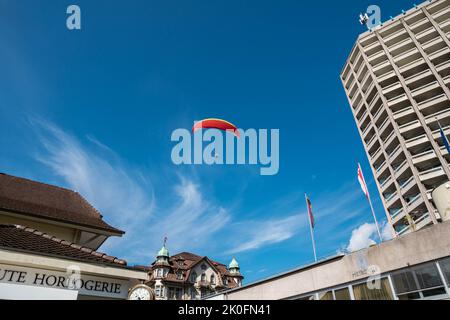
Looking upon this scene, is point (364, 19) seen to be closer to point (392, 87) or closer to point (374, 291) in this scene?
point (392, 87)

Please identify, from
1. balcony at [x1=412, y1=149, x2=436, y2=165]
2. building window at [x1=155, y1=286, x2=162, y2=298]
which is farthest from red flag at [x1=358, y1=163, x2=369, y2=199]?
building window at [x1=155, y1=286, x2=162, y2=298]

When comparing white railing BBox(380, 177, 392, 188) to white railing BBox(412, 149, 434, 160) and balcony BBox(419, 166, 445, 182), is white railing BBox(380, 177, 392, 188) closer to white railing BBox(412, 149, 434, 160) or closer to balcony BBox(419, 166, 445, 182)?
white railing BBox(412, 149, 434, 160)

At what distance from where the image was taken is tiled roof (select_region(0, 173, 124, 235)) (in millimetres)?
12661

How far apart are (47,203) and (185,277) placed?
39.0m

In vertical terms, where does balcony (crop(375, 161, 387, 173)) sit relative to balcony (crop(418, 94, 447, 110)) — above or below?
A: below

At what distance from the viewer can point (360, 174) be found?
67.5ft

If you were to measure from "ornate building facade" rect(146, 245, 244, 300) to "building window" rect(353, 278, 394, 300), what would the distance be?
38170 mm

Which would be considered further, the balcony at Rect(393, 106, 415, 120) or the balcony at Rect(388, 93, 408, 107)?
the balcony at Rect(388, 93, 408, 107)

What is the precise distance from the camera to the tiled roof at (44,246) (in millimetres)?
8086

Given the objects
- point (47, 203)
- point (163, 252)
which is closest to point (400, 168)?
point (47, 203)

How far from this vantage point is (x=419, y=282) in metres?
9.82
